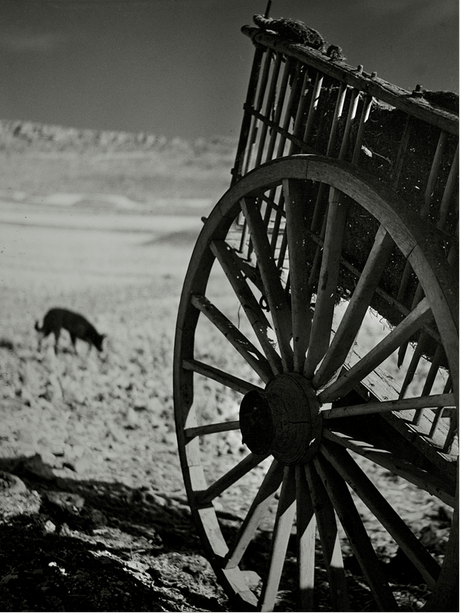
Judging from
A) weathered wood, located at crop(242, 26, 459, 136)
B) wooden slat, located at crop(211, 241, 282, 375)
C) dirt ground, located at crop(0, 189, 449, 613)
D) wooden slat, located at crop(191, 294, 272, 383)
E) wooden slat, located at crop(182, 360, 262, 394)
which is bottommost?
dirt ground, located at crop(0, 189, 449, 613)

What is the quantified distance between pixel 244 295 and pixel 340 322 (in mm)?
514

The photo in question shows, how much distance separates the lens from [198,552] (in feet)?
11.5

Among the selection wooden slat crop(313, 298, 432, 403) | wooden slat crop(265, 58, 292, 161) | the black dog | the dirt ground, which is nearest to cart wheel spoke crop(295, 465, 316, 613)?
wooden slat crop(313, 298, 432, 403)

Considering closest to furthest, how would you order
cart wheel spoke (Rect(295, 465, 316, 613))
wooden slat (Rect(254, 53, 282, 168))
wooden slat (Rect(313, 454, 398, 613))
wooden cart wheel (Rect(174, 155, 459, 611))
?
wooden cart wheel (Rect(174, 155, 459, 611))
wooden slat (Rect(313, 454, 398, 613))
cart wheel spoke (Rect(295, 465, 316, 613))
wooden slat (Rect(254, 53, 282, 168))

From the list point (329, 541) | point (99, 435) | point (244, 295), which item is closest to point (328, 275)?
point (244, 295)

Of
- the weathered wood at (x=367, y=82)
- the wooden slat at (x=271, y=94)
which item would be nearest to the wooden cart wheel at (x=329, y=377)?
the weathered wood at (x=367, y=82)

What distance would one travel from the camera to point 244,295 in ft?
9.29

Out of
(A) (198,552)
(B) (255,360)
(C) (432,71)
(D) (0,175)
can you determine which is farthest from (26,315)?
(C) (432,71)

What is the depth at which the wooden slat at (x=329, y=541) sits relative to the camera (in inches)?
89.2

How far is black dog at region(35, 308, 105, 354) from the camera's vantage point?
21.2 feet

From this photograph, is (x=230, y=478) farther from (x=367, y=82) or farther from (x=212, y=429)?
(x=367, y=82)

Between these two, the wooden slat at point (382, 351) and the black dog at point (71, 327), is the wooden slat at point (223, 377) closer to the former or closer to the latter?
the wooden slat at point (382, 351)

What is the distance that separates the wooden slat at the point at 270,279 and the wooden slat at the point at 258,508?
49 cm

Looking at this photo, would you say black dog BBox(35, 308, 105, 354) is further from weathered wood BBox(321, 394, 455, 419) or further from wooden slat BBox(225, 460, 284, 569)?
weathered wood BBox(321, 394, 455, 419)
